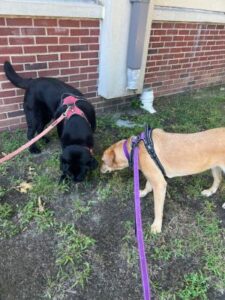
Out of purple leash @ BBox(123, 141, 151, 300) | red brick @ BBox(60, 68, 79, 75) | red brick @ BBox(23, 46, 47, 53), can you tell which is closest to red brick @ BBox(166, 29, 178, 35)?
red brick @ BBox(60, 68, 79, 75)

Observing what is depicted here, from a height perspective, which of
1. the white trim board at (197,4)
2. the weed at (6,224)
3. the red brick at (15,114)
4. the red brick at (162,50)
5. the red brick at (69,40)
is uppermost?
the white trim board at (197,4)

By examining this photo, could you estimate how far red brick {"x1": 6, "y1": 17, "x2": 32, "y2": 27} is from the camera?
3.11 m

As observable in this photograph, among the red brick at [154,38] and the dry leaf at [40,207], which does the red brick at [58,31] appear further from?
the dry leaf at [40,207]

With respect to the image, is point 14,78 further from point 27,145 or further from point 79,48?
point 27,145

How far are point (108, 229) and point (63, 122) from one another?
1212 millimetres

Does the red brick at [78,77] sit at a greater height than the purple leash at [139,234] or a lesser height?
greater

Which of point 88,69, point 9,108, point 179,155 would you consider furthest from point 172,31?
point 179,155

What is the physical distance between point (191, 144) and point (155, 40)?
8.90 feet

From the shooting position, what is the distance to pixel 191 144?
242 cm

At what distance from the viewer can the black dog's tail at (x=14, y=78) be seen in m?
3.25

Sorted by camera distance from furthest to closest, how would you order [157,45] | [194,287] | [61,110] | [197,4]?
[197,4] → [157,45] → [61,110] → [194,287]

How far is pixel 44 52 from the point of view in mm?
3512

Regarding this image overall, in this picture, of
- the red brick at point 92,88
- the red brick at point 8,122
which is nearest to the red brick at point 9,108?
the red brick at point 8,122

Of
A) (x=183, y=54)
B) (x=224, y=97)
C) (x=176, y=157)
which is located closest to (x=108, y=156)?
(x=176, y=157)
